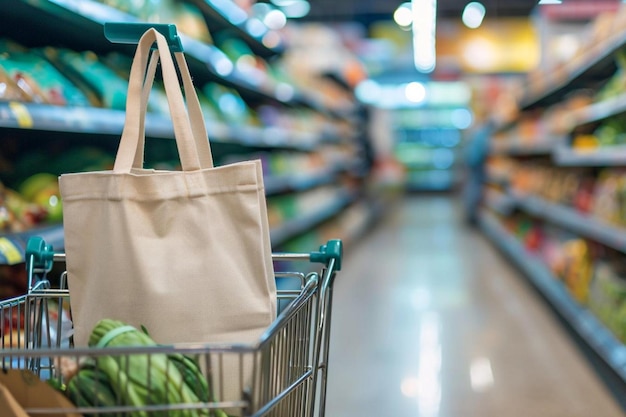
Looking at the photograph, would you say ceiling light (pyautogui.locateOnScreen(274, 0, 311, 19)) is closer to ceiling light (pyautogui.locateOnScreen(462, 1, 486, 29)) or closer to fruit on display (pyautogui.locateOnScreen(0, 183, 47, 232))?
ceiling light (pyautogui.locateOnScreen(462, 1, 486, 29))

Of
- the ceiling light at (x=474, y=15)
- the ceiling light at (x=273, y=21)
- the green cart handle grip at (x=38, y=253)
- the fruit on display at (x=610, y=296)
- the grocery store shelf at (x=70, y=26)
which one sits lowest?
the fruit on display at (x=610, y=296)

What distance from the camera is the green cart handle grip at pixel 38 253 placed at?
1.45 meters

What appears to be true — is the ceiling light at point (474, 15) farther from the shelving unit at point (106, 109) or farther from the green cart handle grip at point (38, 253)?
the green cart handle grip at point (38, 253)

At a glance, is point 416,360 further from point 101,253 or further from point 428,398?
point 101,253

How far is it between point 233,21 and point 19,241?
2970mm

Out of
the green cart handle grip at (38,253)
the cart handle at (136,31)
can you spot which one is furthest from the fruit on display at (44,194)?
the cart handle at (136,31)

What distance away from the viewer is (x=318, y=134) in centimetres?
805

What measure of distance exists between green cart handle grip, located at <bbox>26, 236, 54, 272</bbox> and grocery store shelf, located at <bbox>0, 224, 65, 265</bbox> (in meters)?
0.34

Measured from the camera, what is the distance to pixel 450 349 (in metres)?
3.87

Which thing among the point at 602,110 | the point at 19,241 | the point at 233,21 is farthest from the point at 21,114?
the point at 602,110

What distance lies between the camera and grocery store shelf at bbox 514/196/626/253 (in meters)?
3.41

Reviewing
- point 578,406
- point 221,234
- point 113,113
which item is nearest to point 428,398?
point 578,406

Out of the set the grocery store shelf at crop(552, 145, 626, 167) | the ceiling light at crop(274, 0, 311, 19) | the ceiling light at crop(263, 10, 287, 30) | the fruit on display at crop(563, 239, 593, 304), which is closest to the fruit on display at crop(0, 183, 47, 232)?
the grocery store shelf at crop(552, 145, 626, 167)

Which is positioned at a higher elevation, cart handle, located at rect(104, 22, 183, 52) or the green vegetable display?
cart handle, located at rect(104, 22, 183, 52)
